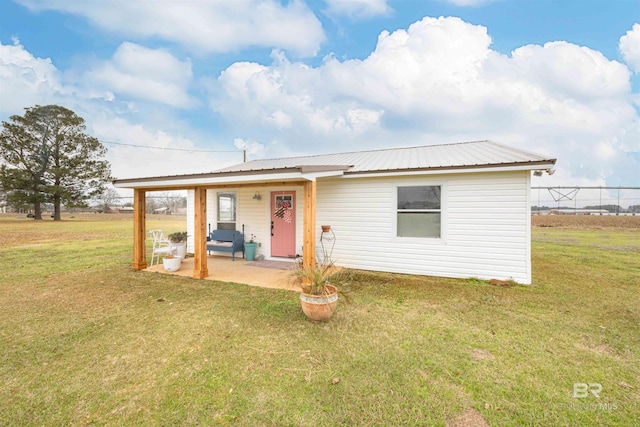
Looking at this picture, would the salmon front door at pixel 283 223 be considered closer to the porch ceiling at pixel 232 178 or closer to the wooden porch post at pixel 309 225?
the porch ceiling at pixel 232 178

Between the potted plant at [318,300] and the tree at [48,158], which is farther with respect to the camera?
the tree at [48,158]

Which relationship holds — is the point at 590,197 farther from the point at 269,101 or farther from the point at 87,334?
the point at 87,334

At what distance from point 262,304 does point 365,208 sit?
12.5 feet

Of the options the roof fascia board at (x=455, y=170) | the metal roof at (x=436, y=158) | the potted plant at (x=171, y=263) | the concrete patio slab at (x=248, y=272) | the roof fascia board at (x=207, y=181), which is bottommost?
the concrete patio slab at (x=248, y=272)

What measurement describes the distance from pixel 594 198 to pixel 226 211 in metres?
31.7

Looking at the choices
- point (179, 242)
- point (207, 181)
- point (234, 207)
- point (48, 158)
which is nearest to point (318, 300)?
point (207, 181)

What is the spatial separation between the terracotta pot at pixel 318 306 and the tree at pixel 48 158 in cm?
3217

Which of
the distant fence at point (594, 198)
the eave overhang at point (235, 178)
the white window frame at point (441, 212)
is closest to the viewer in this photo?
the eave overhang at point (235, 178)

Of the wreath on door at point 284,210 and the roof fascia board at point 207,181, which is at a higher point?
the roof fascia board at point 207,181

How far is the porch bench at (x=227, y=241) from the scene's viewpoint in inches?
340

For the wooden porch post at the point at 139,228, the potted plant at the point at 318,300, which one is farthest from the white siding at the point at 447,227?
the wooden porch post at the point at 139,228

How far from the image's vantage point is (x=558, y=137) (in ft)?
40.0

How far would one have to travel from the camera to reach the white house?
573cm

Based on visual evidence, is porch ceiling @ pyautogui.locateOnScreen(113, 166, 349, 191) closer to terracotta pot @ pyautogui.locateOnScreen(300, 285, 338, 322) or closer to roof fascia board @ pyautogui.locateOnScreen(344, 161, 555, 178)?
roof fascia board @ pyautogui.locateOnScreen(344, 161, 555, 178)
